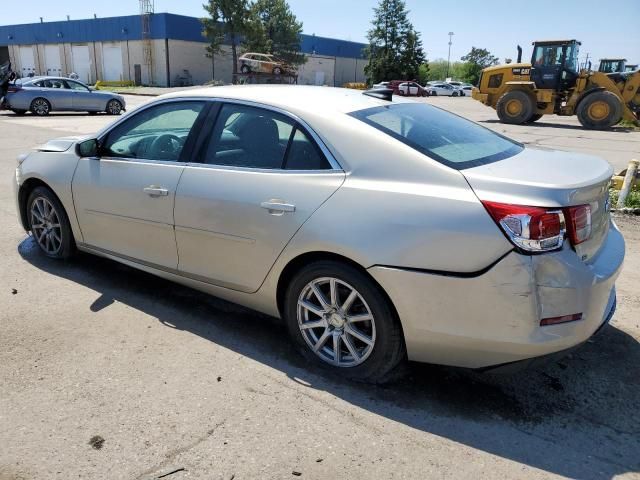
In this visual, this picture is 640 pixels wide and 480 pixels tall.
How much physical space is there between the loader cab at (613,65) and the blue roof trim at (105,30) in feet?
123

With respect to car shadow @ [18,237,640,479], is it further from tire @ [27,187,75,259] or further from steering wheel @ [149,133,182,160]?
steering wheel @ [149,133,182,160]

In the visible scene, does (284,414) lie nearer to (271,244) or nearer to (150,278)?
(271,244)

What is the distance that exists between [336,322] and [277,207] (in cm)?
75

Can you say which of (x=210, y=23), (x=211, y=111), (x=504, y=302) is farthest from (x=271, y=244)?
(x=210, y=23)

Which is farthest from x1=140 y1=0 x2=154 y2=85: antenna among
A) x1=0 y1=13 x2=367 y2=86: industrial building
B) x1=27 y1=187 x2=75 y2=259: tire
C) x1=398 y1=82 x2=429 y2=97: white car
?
x1=27 y1=187 x2=75 y2=259: tire

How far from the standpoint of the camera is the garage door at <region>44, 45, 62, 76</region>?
186ft

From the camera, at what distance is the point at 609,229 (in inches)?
122

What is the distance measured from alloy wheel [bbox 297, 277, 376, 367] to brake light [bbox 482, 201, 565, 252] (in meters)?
0.86

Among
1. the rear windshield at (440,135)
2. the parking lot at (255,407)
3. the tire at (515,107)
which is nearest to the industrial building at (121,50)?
the tire at (515,107)

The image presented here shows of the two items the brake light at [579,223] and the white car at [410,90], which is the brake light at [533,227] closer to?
the brake light at [579,223]

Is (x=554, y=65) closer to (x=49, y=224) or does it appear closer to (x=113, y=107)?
(x=113, y=107)

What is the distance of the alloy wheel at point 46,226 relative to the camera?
15.2 feet

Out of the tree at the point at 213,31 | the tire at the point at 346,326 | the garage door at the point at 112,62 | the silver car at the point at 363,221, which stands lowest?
the tire at the point at 346,326

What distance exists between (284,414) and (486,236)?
137 centimetres
